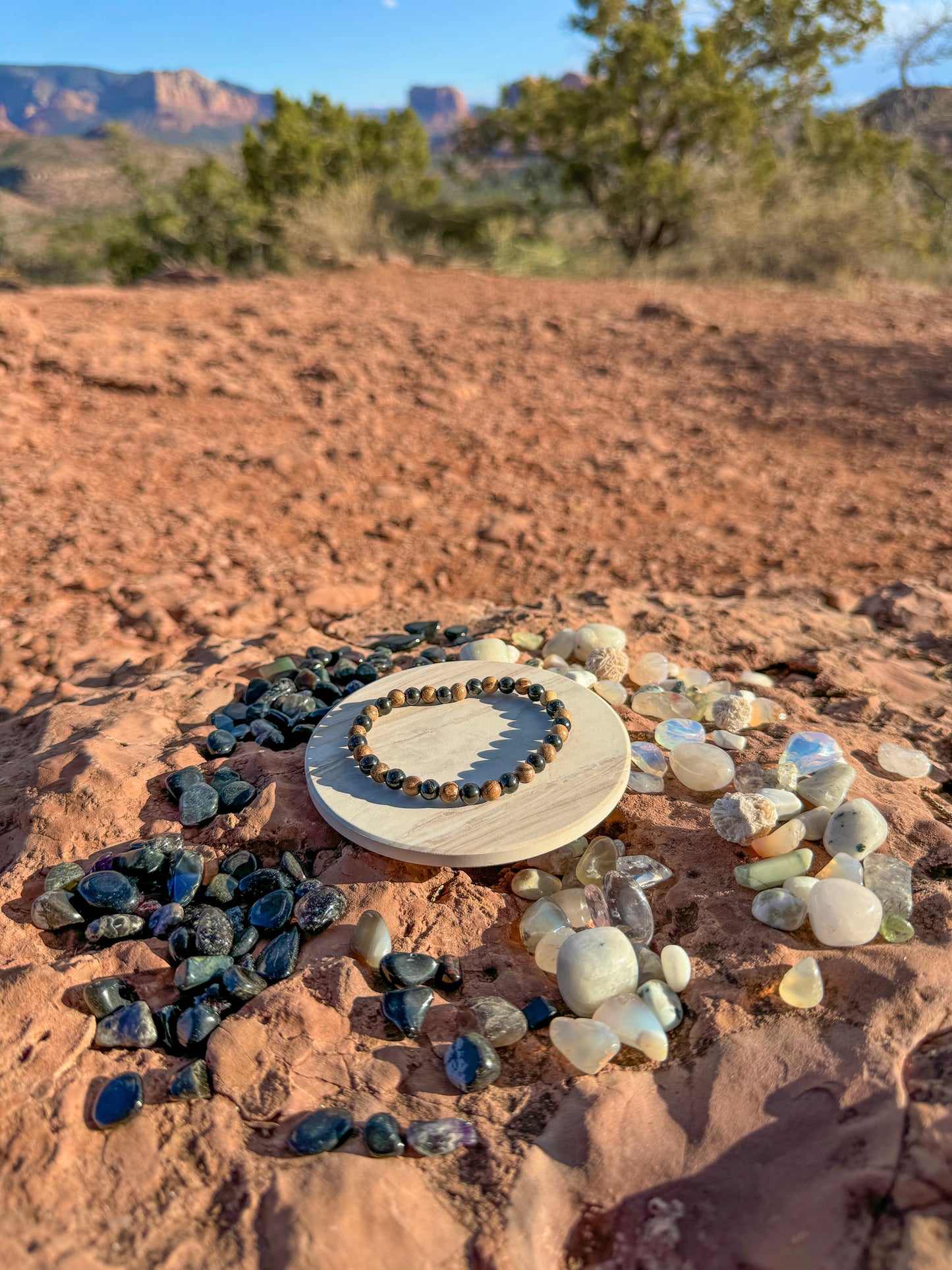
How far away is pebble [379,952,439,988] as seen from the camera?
1.54m

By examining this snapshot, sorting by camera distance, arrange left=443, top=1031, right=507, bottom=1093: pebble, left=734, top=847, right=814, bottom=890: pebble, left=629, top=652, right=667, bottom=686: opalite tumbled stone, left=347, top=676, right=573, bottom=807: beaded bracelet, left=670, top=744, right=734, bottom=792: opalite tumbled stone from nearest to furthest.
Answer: left=443, top=1031, right=507, bottom=1093: pebble, left=734, top=847, right=814, bottom=890: pebble, left=347, top=676, right=573, bottom=807: beaded bracelet, left=670, top=744, right=734, bottom=792: opalite tumbled stone, left=629, top=652, right=667, bottom=686: opalite tumbled stone

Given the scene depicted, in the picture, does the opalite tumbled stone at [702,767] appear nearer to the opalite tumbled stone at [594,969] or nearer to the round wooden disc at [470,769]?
the round wooden disc at [470,769]

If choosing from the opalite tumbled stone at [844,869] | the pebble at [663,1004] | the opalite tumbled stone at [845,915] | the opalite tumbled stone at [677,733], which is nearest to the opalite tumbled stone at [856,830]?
the opalite tumbled stone at [844,869]

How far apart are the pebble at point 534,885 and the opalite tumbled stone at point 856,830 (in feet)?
2.12

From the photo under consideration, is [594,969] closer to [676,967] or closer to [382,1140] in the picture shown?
[676,967]

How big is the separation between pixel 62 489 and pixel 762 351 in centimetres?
492

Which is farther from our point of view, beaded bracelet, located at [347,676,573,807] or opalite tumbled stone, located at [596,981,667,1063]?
beaded bracelet, located at [347,676,573,807]

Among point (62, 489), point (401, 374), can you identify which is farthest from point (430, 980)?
point (401, 374)

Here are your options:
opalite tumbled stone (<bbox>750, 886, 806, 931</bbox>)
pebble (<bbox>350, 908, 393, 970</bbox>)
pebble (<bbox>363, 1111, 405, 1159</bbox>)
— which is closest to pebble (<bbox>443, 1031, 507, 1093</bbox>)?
pebble (<bbox>363, 1111, 405, 1159</bbox>)

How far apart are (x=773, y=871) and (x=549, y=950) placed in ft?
1.76

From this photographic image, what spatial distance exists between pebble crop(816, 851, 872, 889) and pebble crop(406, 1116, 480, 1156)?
91cm

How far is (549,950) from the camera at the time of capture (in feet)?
5.30

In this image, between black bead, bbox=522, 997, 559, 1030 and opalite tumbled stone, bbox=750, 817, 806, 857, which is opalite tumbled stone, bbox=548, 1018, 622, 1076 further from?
opalite tumbled stone, bbox=750, 817, 806, 857

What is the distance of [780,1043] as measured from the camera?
4.53 feet
